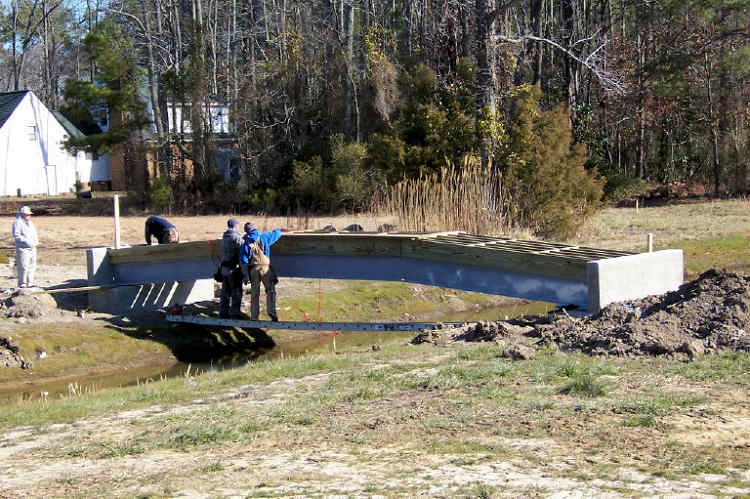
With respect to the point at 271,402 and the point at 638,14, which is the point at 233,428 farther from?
the point at 638,14

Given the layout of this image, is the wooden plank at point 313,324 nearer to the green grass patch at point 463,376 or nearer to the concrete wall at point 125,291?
the concrete wall at point 125,291

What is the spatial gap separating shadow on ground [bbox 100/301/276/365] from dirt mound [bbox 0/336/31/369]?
6.66 feet

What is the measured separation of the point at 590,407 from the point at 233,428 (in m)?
2.94

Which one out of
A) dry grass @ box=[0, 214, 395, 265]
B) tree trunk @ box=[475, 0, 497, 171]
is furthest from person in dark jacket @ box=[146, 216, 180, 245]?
tree trunk @ box=[475, 0, 497, 171]

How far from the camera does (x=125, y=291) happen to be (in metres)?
17.9

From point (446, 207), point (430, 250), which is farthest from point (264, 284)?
point (446, 207)

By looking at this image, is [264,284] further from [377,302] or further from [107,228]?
[107,228]

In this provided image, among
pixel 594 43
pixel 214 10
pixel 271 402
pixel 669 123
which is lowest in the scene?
pixel 271 402

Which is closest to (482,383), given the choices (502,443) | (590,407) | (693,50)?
(590,407)

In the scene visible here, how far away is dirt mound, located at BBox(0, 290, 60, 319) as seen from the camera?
1648 cm

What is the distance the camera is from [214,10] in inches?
2213

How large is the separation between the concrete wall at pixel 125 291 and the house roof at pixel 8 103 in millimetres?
37654

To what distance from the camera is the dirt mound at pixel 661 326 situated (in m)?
9.56

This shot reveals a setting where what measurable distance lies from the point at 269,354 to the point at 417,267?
3.44 metres
